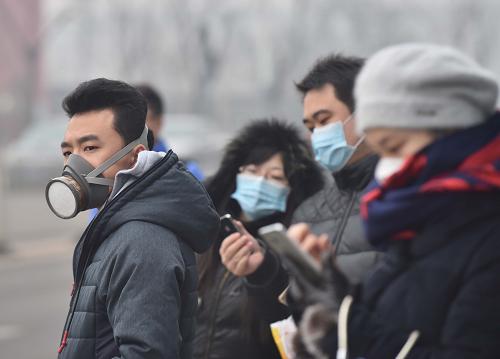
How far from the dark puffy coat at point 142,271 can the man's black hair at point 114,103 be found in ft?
0.50

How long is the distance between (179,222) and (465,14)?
73.2ft

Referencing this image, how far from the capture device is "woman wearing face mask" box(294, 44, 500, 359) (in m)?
2.07

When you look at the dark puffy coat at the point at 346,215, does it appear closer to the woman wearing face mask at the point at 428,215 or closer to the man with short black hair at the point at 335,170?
the man with short black hair at the point at 335,170

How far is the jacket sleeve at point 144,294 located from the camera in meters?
2.73

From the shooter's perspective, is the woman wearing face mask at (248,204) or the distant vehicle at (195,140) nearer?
the woman wearing face mask at (248,204)

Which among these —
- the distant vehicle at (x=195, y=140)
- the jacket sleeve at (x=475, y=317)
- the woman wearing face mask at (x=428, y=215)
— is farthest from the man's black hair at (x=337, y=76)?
the distant vehicle at (x=195, y=140)

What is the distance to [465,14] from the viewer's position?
960 inches

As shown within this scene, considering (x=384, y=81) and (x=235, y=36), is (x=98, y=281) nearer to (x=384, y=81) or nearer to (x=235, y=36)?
(x=384, y=81)

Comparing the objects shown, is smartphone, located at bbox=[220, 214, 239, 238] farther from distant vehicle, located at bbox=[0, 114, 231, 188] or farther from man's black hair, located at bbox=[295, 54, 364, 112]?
distant vehicle, located at bbox=[0, 114, 231, 188]

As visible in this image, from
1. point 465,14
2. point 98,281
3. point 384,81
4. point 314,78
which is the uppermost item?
point 384,81

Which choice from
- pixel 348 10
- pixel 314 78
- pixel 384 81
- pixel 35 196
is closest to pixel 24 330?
pixel 314 78

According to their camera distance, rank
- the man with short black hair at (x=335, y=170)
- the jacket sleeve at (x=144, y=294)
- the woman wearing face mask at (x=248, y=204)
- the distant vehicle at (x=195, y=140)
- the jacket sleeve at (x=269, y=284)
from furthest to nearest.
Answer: the distant vehicle at (x=195, y=140) → the woman wearing face mask at (x=248, y=204) → the jacket sleeve at (x=269, y=284) → the man with short black hair at (x=335, y=170) → the jacket sleeve at (x=144, y=294)

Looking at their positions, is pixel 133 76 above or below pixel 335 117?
below

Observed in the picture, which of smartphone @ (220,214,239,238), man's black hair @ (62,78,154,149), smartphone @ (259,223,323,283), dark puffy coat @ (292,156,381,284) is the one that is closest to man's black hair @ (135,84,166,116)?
dark puffy coat @ (292,156,381,284)
